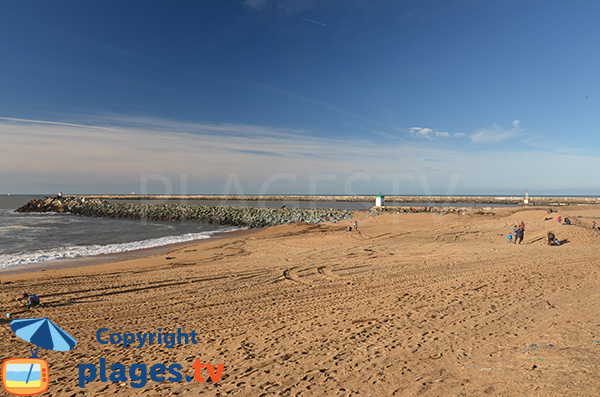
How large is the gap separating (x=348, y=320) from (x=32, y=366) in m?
5.97

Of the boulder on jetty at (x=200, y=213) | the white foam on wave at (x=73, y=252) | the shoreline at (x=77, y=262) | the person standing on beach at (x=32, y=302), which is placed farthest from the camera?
the boulder on jetty at (x=200, y=213)

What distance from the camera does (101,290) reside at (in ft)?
34.4

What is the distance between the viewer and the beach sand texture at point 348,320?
4699 millimetres

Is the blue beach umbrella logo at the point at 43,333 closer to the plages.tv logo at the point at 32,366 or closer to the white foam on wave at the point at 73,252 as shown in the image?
the plages.tv logo at the point at 32,366

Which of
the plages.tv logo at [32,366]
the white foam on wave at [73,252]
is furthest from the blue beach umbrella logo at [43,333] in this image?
the white foam on wave at [73,252]

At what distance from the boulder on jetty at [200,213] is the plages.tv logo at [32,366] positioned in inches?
1272

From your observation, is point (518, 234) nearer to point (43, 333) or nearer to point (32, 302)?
point (43, 333)

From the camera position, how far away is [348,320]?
23.7ft

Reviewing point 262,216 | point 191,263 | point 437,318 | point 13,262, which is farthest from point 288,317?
point 262,216

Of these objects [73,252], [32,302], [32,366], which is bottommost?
[73,252]

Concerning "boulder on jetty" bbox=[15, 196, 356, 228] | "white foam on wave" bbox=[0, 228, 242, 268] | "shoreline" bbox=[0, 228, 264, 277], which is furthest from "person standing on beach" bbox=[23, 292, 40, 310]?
"boulder on jetty" bbox=[15, 196, 356, 228]

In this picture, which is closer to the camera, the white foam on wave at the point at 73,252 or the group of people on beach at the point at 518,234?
the white foam on wave at the point at 73,252
